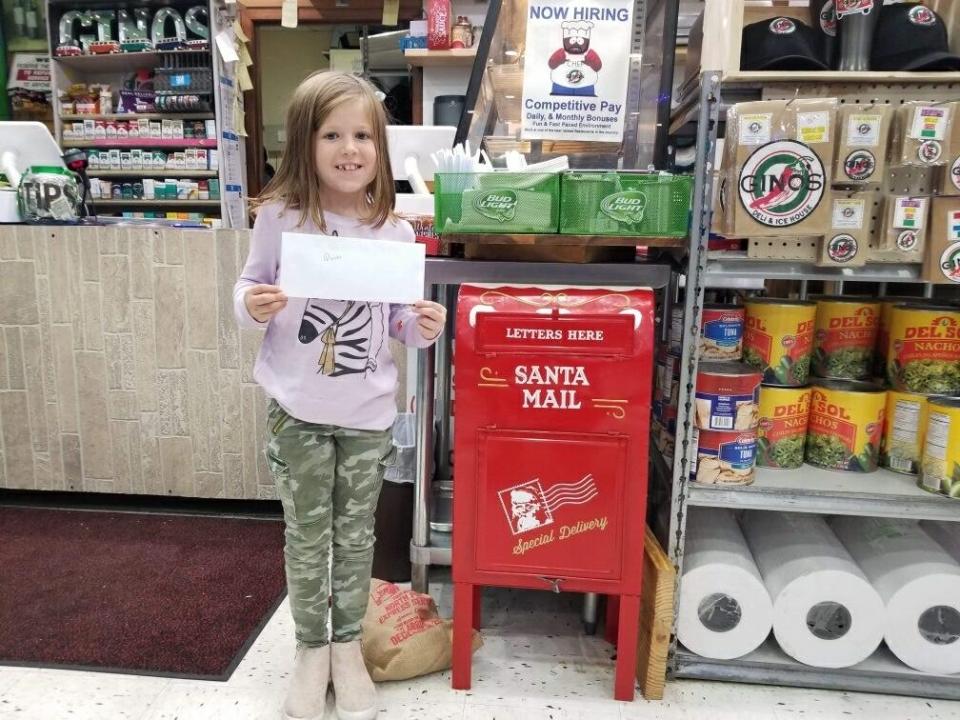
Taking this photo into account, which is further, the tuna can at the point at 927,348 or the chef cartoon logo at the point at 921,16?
the tuna can at the point at 927,348

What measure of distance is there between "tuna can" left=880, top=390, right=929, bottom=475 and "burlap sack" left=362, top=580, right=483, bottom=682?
1.14 meters

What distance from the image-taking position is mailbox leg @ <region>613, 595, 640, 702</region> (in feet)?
5.24

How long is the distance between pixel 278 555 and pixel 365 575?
0.88 meters

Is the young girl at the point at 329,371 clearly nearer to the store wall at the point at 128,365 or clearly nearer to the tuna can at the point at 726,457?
the tuna can at the point at 726,457

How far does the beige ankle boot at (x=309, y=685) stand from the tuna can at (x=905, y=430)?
4.78ft

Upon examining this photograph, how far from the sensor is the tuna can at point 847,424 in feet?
5.61

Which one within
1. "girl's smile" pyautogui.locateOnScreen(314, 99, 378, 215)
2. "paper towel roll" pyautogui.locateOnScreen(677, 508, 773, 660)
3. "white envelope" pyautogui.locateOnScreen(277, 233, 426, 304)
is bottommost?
"paper towel roll" pyautogui.locateOnScreen(677, 508, 773, 660)

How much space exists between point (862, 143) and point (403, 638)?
1.53 meters

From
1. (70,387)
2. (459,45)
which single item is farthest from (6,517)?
(459,45)

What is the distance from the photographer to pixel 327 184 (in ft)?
4.64

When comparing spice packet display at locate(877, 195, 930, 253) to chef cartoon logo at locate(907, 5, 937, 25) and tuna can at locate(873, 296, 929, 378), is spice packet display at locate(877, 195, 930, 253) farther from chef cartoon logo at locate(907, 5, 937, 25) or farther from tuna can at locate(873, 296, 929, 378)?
chef cartoon logo at locate(907, 5, 937, 25)

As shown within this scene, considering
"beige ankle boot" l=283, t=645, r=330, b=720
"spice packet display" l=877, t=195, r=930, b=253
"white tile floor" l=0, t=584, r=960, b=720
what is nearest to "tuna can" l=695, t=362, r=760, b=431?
"spice packet display" l=877, t=195, r=930, b=253

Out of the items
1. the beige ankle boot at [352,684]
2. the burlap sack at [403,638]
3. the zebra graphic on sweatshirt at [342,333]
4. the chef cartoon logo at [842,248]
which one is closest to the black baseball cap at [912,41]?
the chef cartoon logo at [842,248]

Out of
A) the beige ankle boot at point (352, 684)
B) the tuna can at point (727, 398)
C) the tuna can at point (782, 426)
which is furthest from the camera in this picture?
the tuna can at point (782, 426)
